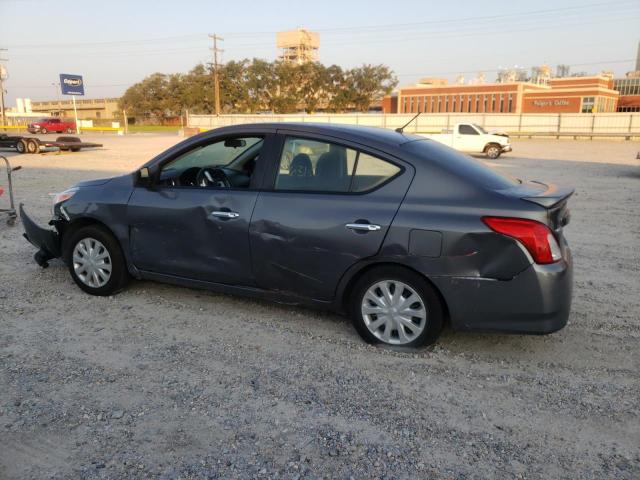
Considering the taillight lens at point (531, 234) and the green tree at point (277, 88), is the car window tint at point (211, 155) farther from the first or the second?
the green tree at point (277, 88)

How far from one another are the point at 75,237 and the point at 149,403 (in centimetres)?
244

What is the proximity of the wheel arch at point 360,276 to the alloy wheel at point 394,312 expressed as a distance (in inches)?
4.8

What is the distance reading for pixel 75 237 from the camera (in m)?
5.05

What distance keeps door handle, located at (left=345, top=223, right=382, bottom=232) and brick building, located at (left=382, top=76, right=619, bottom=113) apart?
80366mm

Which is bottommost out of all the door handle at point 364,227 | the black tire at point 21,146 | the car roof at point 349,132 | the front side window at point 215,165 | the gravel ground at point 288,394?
the gravel ground at point 288,394

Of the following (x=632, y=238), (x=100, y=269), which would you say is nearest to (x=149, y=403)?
(x=100, y=269)

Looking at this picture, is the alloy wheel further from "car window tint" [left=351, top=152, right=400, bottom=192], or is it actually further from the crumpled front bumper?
the crumpled front bumper

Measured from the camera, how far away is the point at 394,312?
12.8 feet

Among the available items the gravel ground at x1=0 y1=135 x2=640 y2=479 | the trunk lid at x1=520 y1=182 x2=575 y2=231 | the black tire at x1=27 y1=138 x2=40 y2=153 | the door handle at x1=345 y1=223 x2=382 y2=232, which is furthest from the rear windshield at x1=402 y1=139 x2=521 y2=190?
the black tire at x1=27 y1=138 x2=40 y2=153

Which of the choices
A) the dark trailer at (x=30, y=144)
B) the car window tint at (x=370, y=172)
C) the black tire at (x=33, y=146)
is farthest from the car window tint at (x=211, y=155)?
the black tire at (x=33, y=146)

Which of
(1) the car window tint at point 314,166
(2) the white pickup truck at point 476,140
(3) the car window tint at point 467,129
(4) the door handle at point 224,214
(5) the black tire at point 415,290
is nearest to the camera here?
(5) the black tire at point 415,290

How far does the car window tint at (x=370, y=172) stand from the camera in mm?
3906

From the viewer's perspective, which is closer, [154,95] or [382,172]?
[382,172]

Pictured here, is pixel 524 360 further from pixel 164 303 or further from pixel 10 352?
pixel 10 352
